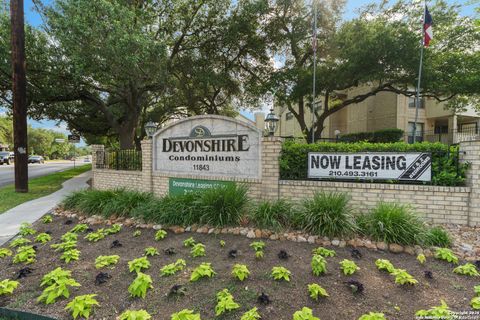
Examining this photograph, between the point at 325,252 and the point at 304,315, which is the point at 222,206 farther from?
the point at 304,315

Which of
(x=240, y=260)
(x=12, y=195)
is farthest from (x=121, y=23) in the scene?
A: (x=240, y=260)

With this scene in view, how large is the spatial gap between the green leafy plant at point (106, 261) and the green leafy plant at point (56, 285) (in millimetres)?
354

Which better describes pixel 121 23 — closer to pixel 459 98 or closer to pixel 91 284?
pixel 91 284

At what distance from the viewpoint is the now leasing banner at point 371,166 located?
16.2 feet

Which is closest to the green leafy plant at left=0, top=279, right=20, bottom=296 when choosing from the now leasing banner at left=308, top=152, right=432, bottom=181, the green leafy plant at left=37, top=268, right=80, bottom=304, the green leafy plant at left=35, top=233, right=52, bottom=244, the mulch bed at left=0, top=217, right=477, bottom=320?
the mulch bed at left=0, top=217, right=477, bottom=320

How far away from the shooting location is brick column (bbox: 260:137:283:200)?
5.58 m

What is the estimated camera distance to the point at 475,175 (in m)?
4.58

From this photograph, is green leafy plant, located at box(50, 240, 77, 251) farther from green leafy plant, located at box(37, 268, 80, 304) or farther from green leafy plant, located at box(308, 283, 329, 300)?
green leafy plant, located at box(308, 283, 329, 300)

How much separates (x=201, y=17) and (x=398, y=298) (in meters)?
13.7

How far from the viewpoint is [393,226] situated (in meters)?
3.95

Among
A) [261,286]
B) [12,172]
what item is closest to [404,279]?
[261,286]

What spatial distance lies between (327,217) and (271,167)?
1815 mm

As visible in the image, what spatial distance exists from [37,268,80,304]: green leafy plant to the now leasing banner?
4530 mm

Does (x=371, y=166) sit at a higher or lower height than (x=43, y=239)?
higher
